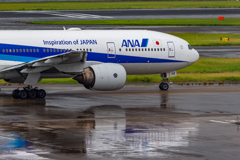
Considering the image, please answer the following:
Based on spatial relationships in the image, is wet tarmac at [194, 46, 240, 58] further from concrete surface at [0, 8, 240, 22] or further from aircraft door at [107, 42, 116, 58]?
concrete surface at [0, 8, 240, 22]

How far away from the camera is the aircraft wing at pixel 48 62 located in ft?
93.1

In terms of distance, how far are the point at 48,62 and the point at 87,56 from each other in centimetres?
390

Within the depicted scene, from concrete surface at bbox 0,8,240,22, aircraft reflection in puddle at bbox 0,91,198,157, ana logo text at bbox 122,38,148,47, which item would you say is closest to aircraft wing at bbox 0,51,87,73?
aircraft reflection in puddle at bbox 0,91,198,157

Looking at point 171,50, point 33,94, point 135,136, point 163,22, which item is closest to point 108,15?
point 163,22

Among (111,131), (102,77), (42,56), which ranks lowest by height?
(111,131)

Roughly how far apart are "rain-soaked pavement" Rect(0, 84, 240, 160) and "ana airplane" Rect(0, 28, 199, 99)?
1408 mm

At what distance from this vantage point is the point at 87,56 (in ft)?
104

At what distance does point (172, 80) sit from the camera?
39.5m

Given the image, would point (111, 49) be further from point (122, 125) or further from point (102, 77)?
point (122, 125)

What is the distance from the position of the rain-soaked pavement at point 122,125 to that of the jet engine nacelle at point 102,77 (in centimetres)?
98

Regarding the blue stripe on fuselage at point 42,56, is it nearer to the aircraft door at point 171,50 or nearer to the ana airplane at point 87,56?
the ana airplane at point 87,56

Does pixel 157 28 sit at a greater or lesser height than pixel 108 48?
greater

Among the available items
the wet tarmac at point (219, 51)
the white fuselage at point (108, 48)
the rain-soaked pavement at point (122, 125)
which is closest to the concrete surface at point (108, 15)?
the wet tarmac at point (219, 51)

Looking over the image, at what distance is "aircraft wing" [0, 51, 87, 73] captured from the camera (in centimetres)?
2839
